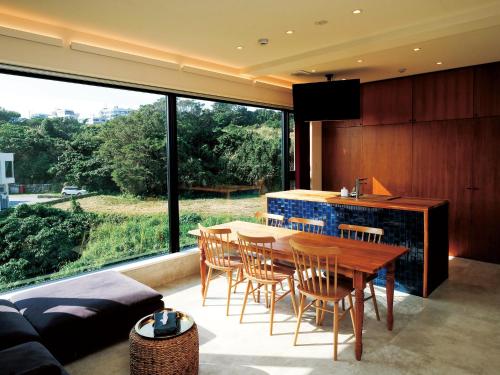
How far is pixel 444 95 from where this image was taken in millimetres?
5266

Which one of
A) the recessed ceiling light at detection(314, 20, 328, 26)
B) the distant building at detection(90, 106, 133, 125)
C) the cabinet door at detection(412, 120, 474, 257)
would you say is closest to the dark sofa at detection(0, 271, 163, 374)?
the distant building at detection(90, 106, 133, 125)

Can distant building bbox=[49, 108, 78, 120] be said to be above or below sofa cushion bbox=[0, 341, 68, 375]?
above

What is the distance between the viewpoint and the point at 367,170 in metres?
6.25

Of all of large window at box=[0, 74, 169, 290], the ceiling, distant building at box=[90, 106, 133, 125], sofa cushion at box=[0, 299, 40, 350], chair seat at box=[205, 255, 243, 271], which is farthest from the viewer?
distant building at box=[90, 106, 133, 125]

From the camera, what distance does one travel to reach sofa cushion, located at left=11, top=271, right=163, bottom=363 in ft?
8.71

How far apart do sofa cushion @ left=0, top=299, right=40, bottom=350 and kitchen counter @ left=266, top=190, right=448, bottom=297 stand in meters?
3.38

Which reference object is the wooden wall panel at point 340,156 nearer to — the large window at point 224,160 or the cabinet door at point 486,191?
the large window at point 224,160

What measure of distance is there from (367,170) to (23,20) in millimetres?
5296

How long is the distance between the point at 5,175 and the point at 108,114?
4.17 feet

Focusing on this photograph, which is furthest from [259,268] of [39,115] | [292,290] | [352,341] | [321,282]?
[39,115]

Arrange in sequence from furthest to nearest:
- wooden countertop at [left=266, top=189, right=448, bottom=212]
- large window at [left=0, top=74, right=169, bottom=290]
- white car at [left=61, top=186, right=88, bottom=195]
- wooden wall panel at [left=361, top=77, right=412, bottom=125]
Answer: wooden wall panel at [left=361, top=77, right=412, bottom=125], wooden countertop at [left=266, top=189, right=448, bottom=212], white car at [left=61, top=186, right=88, bottom=195], large window at [left=0, top=74, right=169, bottom=290]

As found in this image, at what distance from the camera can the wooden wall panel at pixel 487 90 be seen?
15.8 feet

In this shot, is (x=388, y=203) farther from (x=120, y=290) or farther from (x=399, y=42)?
(x=120, y=290)

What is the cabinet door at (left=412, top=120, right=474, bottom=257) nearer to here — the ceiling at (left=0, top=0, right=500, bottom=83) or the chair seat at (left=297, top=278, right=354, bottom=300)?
the ceiling at (left=0, top=0, right=500, bottom=83)
